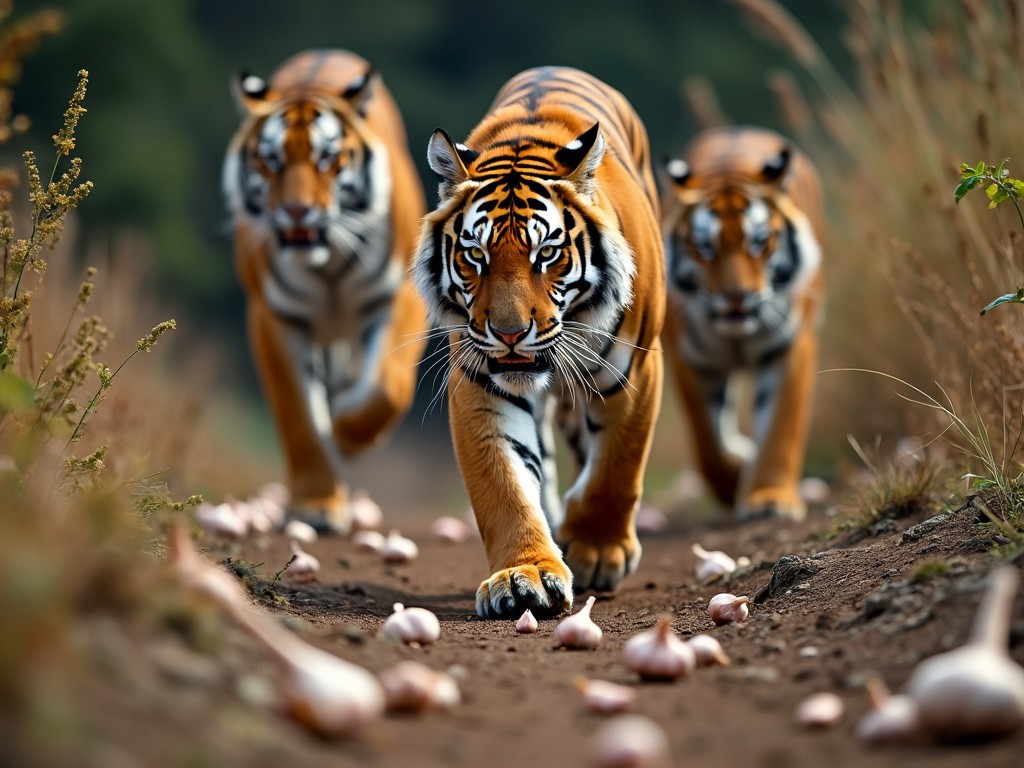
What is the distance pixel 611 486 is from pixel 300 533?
1865mm

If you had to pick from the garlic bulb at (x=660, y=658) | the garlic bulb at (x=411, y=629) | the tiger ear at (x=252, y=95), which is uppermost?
the tiger ear at (x=252, y=95)

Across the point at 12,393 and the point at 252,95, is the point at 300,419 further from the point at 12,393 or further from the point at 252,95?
the point at 12,393

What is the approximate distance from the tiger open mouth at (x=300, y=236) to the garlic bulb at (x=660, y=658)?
3.76 metres

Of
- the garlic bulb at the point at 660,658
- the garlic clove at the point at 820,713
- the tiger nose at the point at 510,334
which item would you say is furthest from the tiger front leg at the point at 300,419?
the garlic clove at the point at 820,713

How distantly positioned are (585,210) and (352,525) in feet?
9.31

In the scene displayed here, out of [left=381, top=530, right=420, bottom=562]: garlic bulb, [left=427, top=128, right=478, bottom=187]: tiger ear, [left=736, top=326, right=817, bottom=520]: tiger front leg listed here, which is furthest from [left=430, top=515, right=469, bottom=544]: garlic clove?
[left=427, top=128, right=478, bottom=187]: tiger ear

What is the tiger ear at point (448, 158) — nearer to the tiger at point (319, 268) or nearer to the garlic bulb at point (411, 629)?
the garlic bulb at point (411, 629)

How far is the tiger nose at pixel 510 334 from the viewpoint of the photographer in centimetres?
371

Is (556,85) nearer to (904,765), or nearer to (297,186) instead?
(297,186)

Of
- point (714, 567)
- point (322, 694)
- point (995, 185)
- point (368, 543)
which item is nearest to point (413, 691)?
point (322, 694)

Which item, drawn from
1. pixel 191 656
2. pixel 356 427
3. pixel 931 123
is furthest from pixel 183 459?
pixel 191 656

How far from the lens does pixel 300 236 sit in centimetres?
617

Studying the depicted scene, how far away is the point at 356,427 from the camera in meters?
6.53

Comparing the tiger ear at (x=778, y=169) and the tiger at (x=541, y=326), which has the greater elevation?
the tiger ear at (x=778, y=169)
